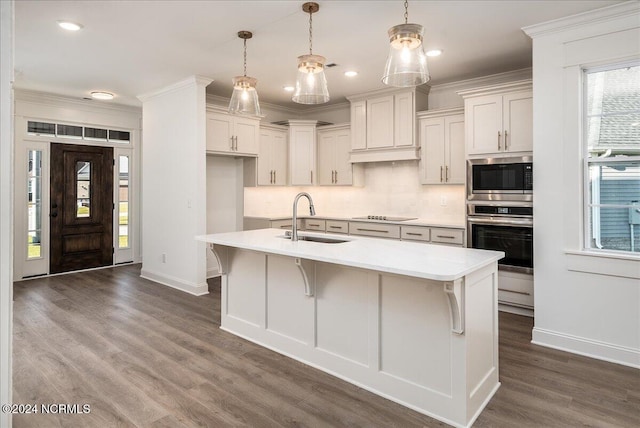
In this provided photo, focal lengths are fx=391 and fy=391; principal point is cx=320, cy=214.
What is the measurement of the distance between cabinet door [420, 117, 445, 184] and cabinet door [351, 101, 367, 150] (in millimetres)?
864

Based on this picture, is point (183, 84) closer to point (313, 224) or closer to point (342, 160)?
point (342, 160)

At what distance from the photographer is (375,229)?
17.0 ft

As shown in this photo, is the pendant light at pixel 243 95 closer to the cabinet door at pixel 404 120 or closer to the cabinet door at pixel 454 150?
the cabinet door at pixel 404 120

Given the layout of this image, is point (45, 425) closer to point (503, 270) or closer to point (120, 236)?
point (503, 270)

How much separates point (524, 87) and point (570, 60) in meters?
0.78

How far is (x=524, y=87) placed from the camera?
392 cm

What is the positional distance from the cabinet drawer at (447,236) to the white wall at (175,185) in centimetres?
287

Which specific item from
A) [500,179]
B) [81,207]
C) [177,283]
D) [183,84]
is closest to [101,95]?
[183,84]

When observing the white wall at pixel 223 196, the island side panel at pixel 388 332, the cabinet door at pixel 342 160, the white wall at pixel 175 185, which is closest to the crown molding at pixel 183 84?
the white wall at pixel 175 185

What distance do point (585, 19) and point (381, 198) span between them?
3.33m

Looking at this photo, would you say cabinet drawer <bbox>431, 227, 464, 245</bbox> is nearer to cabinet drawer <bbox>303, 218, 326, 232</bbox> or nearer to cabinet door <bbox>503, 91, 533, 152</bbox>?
cabinet door <bbox>503, 91, 533, 152</bbox>

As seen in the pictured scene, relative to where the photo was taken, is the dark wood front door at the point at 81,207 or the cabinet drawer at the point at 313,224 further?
the dark wood front door at the point at 81,207

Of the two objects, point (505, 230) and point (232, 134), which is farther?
point (232, 134)

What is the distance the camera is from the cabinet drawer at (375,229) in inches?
196
